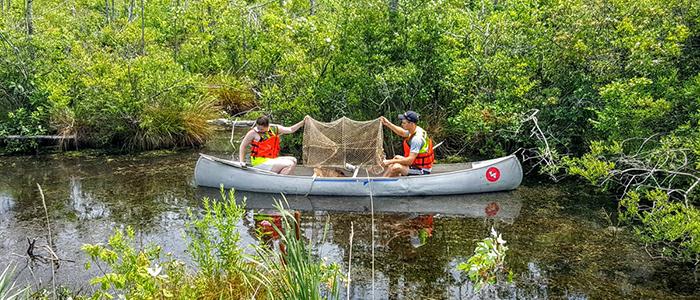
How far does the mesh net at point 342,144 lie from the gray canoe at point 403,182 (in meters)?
0.55

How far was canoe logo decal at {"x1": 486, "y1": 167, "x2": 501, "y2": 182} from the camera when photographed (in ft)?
31.7

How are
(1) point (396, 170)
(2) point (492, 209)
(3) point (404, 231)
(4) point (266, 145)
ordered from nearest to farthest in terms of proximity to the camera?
1. (3) point (404, 231)
2. (2) point (492, 209)
3. (1) point (396, 170)
4. (4) point (266, 145)

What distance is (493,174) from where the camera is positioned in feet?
31.8

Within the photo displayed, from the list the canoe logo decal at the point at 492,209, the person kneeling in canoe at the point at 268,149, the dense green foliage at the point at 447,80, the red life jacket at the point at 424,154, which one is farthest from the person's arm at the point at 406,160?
the person kneeling in canoe at the point at 268,149

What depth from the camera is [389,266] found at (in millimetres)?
6914

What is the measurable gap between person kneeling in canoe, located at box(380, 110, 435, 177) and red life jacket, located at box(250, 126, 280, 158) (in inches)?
73.1

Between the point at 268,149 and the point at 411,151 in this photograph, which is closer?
the point at 411,151

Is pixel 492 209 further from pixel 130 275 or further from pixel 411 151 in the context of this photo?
pixel 130 275

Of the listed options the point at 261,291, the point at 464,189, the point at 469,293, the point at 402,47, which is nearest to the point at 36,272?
the point at 261,291

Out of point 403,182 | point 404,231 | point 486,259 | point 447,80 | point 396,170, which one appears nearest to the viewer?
point 486,259

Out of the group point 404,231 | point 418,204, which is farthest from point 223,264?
point 418,204

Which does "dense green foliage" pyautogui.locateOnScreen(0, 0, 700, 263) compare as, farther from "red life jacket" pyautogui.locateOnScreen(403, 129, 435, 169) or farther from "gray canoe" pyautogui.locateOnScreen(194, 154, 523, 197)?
"red life jacket" pyautogui.locateOnScreen(403, 129, 435, 169)

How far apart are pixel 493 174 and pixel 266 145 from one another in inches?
144

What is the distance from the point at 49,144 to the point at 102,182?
3940 mm
